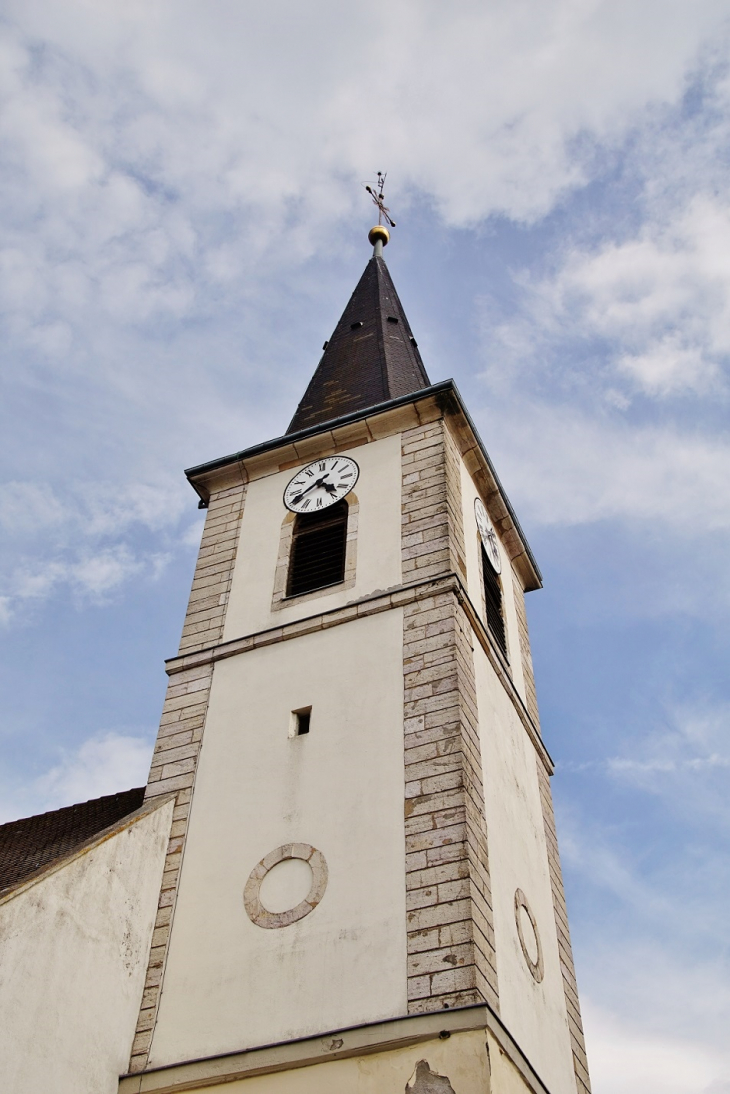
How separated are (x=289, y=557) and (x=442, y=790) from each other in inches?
182

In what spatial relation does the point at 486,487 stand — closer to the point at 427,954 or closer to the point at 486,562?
the point at 486,562

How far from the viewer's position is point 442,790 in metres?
10.5

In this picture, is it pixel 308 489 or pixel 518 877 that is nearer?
pixel 518 877

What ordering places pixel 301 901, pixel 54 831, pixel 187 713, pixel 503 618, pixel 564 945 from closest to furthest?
pixel 301 901 → pixel 564 945 → pixel 187 713 → pixel 54 831 → pixel 503 618

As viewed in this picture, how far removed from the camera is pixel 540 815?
43.8 ft

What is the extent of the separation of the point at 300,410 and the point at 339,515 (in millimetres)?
4154

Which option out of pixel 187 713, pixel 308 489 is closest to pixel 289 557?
pixel 308 489

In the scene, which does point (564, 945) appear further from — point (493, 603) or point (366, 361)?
point (366, 361)

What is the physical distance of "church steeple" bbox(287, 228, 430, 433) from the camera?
1764 centimetres

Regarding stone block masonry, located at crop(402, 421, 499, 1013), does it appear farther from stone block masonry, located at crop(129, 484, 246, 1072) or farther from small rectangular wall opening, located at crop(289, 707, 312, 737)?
stone block masonry, located at crop(129, 484, 246, 1072)

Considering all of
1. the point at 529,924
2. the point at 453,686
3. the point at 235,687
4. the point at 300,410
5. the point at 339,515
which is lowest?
the point at 529,924

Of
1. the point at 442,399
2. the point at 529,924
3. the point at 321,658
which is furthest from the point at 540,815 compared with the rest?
the point at 442,399

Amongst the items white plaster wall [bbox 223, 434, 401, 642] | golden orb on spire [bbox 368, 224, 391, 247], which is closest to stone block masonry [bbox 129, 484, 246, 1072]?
white plaster wall [bbox 223, 434, 401, 642]

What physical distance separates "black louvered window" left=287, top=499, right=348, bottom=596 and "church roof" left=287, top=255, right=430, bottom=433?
238 centimetres
